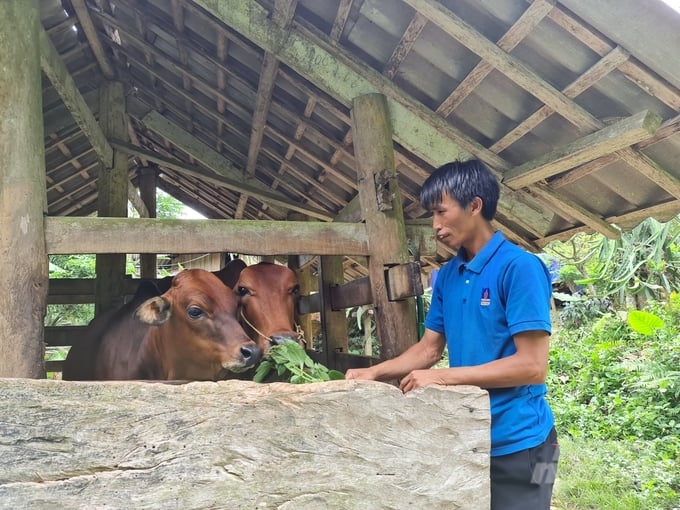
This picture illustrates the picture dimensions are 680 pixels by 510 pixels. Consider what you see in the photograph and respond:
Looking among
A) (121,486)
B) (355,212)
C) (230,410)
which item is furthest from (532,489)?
(355,212)

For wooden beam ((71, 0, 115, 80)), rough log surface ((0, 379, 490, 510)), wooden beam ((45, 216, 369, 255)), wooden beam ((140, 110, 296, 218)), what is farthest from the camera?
wooden beam ((140, 110, 296, 218))

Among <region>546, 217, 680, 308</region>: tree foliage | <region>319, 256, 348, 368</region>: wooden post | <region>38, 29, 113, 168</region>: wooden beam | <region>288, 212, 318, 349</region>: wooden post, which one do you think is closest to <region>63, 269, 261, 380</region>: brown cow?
<region>319, 256, 348, 368</region>: wooden post

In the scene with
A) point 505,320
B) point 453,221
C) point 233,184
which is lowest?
point 505,320

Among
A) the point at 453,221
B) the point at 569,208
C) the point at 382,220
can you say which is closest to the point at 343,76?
the point at 382,220

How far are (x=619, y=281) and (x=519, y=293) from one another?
1034 centimetres

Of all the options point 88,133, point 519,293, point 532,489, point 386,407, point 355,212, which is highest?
point 88,133

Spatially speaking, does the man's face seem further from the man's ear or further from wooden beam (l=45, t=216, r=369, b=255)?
wooden beam (l=45, t=216, r=369, b=255)

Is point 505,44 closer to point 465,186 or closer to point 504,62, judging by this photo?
point 504,62

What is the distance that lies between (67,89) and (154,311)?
6.10ft

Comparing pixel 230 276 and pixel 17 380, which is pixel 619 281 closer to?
pixel 230 276

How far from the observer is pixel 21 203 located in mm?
2342

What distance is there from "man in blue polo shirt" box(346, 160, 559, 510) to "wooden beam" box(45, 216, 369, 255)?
2.79ft

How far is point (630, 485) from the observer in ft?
16.1

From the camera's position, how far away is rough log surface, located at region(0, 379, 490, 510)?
139 cm
